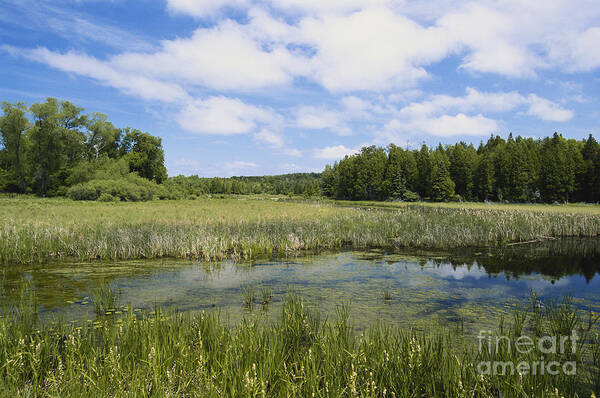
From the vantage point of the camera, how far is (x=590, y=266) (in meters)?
12.7

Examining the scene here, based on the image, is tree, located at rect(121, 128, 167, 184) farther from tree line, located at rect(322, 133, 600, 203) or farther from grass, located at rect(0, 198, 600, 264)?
grass, located at rect(0, 198, 600, 264)

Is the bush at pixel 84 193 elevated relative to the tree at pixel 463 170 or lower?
lower

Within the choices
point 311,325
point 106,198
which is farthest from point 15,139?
point 311,325

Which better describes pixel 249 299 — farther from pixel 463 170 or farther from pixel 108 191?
pixel 463 170

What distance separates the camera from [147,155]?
6400 centimetres

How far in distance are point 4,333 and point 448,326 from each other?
22.4 ft

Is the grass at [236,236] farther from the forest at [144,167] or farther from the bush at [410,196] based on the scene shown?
the bush at [410,196]

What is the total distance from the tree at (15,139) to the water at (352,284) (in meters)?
50.8

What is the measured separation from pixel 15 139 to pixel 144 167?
19.5 metres

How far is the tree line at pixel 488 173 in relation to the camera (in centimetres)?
5091

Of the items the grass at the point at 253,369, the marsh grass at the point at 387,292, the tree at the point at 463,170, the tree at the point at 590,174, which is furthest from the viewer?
the tree at the point at 463,170

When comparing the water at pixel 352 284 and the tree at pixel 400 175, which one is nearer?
the water at pixel 352 284

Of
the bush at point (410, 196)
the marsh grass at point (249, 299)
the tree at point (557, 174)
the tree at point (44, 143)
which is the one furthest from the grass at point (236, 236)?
the bush at point (410, 196)

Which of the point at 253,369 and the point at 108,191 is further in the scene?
the point at 108,191
